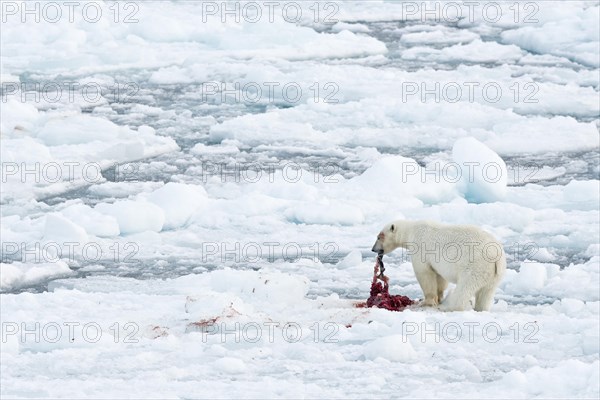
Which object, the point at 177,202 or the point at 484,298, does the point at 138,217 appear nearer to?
the point at 177,202

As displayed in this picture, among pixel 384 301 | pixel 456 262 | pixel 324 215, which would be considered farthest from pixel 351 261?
pixel 456 262

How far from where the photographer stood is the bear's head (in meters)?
6.53

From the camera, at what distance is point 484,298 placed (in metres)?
6.00

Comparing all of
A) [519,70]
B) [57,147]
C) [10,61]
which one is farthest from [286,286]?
[10,61]

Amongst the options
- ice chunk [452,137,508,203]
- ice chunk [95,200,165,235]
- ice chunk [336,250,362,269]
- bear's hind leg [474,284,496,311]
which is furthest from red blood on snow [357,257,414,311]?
ice chunk [452,137,508,203]

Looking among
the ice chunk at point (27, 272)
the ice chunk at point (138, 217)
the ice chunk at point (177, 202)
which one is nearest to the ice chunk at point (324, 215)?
the ice chunk at point (177, 202)

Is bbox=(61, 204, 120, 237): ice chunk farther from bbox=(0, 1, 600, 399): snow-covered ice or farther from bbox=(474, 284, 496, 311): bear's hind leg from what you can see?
bbox=(474, 284, 496, 311): bear's hind leg

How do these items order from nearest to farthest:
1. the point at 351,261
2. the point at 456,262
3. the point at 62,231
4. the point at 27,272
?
1. the point at 456,262
2. the point at 27,272
3. the point at 351,261
4. the point at 62,231

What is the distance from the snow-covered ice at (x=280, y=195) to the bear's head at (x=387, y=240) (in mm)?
410

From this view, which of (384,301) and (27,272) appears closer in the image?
(384,301)

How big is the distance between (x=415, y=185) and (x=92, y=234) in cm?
282

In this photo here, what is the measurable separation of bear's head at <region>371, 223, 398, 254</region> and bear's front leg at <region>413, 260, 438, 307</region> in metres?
0.29

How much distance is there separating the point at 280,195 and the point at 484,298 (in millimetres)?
3671

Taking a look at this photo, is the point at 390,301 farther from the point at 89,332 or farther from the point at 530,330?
the point at 89,332
